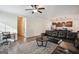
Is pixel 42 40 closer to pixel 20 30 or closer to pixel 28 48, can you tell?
pixel 28 48

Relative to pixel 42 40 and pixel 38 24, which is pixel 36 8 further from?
pixel 42 40

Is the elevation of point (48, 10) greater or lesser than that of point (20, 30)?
greater

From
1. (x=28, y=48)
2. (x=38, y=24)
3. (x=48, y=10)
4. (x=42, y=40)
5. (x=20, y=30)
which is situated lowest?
(x=28, y=48)

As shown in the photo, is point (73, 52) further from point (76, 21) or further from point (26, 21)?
point (26, 21)

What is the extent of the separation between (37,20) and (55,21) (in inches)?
14.2

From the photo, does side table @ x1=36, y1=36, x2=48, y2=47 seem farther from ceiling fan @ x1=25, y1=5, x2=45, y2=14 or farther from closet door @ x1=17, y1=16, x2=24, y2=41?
ceiling fan @ x1=25, y1=5, x2=45, y2=14

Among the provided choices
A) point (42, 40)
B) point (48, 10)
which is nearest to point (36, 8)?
point (48, 10)

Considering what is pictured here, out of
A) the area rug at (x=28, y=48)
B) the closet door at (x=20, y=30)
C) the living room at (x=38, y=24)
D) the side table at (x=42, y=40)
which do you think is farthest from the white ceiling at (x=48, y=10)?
the area rug at (x=28, y=48)

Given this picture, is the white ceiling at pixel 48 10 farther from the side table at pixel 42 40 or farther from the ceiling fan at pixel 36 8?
the side table at pixel 42 40

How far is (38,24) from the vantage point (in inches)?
85.1

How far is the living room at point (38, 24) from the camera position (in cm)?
206

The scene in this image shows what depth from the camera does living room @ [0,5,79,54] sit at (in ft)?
6.77

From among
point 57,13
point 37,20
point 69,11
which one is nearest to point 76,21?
point 69,11

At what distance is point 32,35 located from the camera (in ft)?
7.09
